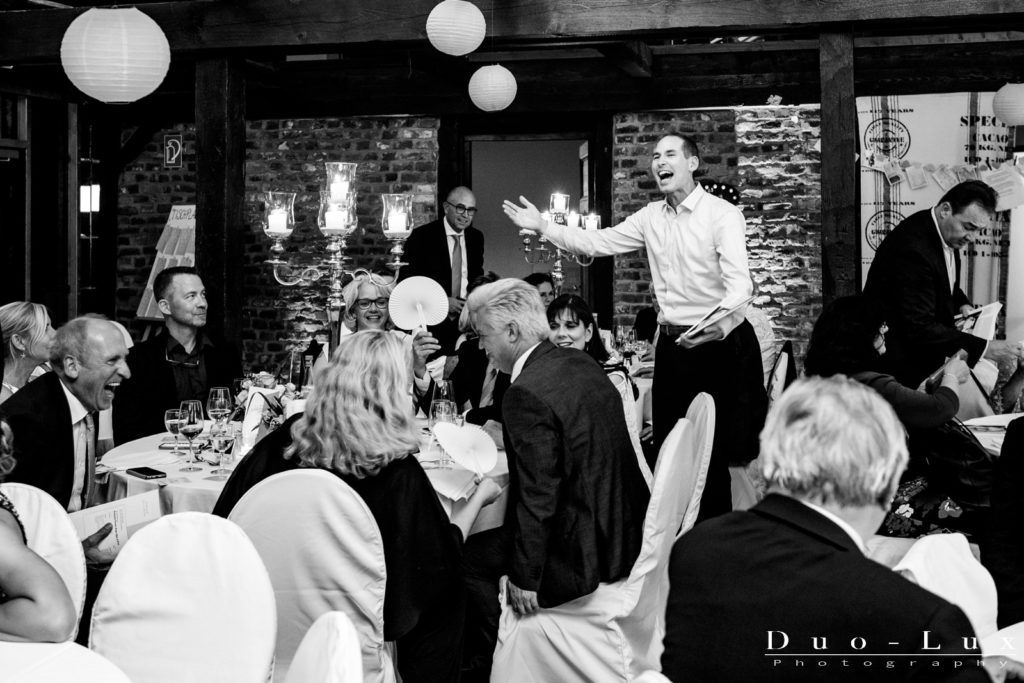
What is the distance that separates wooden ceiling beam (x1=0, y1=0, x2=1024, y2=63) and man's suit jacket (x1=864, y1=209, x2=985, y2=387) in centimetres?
139

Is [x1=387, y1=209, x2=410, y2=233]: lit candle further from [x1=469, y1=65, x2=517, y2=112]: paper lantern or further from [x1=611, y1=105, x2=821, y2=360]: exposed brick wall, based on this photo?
[x1=611, y1=105, x2=821, y2=360]: exposed brick wall

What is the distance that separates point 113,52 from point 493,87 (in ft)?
8.05

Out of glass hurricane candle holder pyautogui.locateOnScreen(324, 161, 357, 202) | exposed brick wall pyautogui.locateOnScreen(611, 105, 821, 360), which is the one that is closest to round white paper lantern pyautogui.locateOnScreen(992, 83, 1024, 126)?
exposed brick wall pyautogui.locateOnScreen(611, 105, 821, 360)

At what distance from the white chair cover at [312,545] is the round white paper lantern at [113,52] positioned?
9.00ft

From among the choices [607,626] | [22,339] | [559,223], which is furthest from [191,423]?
[559,223]

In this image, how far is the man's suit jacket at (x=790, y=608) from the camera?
130 cm

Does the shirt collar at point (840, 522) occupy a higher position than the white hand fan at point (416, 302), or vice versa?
the white hand fan at point (416, 302)

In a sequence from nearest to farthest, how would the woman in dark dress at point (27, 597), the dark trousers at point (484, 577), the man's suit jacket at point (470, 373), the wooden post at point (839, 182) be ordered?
the woman in dark dress at point (27, 597)
the dark trousers at point (484, 577)
the man's suit jacket at point (470, 373)
the wooden post at point (839, 182)

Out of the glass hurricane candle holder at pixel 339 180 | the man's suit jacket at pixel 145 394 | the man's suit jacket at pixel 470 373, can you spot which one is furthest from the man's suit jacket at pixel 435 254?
the man's suit jacket at pixel 145 394

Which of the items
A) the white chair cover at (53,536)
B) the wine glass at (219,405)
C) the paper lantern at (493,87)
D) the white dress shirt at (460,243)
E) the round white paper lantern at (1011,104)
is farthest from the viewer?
the white dress shirt at (460,243)

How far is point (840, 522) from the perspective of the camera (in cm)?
145

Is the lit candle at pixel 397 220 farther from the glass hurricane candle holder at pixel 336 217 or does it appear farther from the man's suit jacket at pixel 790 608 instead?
the man's suit jacket at pixel 790 608

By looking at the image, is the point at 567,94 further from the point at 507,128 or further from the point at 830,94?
the point at 830,94

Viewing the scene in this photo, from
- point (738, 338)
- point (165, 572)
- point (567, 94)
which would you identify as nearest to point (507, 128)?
point (567, 94)
